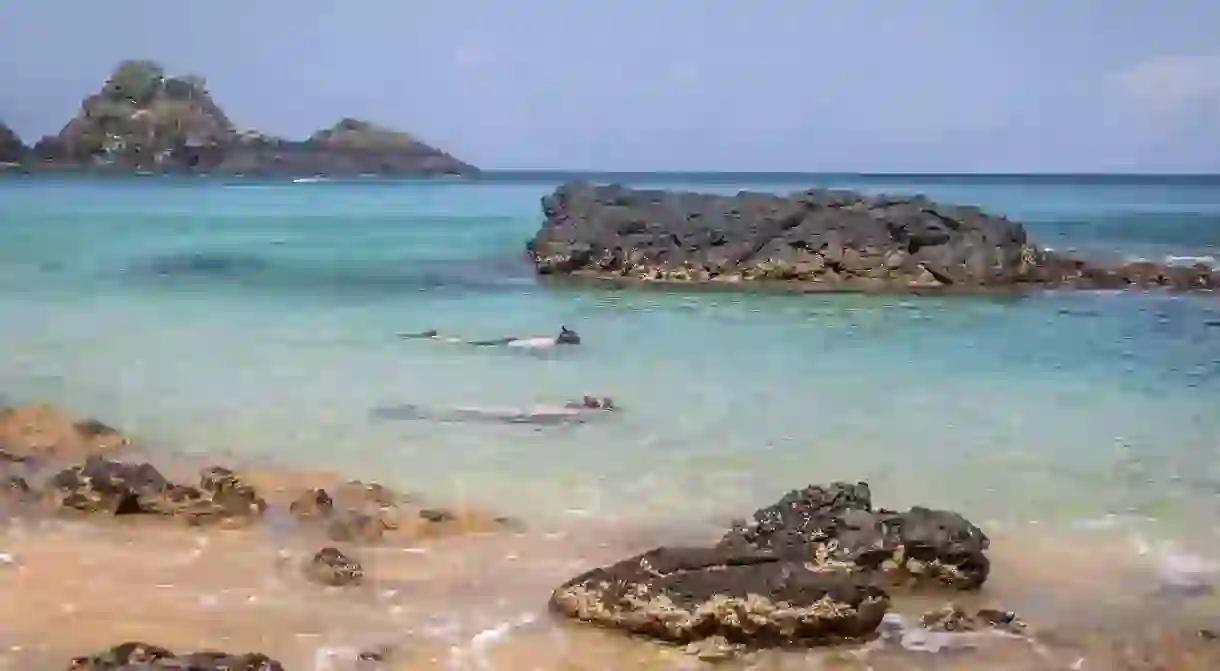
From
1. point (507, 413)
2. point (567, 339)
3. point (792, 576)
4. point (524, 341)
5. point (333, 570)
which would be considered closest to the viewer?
point (792, 576)

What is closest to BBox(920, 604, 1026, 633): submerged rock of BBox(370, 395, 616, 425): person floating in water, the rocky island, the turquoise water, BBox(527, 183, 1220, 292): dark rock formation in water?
the turquoise water

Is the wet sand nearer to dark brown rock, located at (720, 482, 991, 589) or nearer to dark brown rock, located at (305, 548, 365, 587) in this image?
dark brown rock, located at (305, 548, 365, 587)

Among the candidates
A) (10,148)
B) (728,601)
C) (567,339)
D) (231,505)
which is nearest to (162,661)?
(728,601)

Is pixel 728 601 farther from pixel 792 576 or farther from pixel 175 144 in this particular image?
pixel 175 144

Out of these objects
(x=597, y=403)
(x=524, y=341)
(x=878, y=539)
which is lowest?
(x=524, y=341)

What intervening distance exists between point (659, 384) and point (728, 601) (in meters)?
6.77

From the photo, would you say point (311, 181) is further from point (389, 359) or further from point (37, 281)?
point (389, 359)

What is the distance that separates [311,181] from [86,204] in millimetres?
61170

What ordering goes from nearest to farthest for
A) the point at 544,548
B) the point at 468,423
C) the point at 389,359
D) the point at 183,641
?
the point at 183,641 → the point at 544,548 → the point at 468,423 → the point at 389,359

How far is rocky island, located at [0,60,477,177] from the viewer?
247 ft

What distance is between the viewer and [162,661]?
436 cm

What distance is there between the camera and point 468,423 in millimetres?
9891

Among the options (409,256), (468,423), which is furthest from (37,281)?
(468,423)

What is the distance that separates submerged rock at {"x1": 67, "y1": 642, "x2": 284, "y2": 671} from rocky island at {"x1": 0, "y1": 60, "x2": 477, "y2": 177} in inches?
2488
